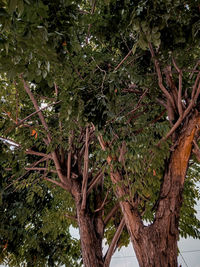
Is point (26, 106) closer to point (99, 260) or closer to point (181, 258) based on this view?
point (99, 260)

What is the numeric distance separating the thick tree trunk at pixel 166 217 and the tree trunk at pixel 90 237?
986mm

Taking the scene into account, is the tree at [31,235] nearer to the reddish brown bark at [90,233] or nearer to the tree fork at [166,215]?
the reddish brown bark at [90,233]

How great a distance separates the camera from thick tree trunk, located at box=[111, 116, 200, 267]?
1.87m

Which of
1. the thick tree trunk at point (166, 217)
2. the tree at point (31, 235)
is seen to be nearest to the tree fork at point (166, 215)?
the thick tree trunk at point (166, 217)

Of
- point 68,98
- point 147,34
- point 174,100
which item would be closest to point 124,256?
point 174,100

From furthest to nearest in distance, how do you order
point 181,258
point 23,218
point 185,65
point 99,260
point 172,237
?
point 181,258, point 23,218, point 99,260, point 185,65, point 172,237

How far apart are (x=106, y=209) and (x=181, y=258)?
169 inches

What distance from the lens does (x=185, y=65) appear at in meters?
2.14

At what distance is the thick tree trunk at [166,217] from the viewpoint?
1865 mm

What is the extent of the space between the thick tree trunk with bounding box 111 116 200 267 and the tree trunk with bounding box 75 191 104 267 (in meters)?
0.99

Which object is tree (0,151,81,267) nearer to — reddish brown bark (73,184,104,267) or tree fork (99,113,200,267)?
reddish brown bark (73,184,104,267)

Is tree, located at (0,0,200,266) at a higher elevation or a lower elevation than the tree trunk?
higher

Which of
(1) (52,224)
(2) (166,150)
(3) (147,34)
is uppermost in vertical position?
(3) (147,34)

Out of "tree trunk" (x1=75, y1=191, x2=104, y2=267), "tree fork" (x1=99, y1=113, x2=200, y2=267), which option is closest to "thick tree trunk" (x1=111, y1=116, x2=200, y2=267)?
"tree fork" (x1=99, y1=113, x2=200, y2=267)
